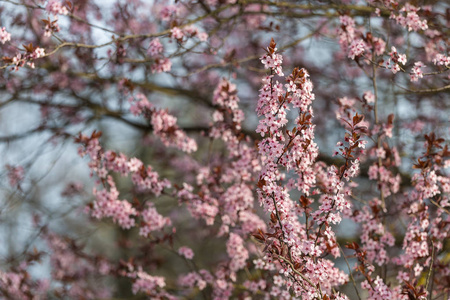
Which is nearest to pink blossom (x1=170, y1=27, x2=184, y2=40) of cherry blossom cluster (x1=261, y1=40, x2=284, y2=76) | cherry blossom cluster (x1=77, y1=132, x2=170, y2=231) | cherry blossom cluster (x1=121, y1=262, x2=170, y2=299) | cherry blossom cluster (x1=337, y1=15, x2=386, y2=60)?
cherry blossom cluster (x1=77, y1=132, x2=170, y2=231)

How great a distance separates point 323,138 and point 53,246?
3.96 meters

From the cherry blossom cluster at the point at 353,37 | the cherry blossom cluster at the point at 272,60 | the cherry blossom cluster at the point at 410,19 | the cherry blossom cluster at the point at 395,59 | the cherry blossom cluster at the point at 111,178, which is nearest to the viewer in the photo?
the cherry blossom cluster at the point at 272,60

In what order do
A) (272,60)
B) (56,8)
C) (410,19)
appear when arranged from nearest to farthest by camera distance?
(272,60), (410,19), (56,8)

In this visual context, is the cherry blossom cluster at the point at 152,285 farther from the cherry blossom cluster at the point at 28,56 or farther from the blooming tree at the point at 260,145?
the cherry blossom cluster at the point at 28,56

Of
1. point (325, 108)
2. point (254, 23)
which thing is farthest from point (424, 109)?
point (254, 23)

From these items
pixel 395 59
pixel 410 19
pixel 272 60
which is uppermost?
pixel 410 19

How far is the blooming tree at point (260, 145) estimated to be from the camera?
3.18 m

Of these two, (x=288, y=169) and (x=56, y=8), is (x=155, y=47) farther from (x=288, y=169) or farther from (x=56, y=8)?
(x=288, y=169)

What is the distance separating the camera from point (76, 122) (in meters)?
7.04

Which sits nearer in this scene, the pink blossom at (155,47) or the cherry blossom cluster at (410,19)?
the cherry blossom cluster at (410,19)

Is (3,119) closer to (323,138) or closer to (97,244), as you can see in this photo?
(97,244)

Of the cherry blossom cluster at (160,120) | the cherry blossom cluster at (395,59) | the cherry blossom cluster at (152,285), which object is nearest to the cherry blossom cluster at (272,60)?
the cherry blossom cluster at (395,59)

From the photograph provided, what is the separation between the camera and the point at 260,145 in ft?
9.96

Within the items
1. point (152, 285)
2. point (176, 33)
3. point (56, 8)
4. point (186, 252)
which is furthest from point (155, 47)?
point (152, 285)
